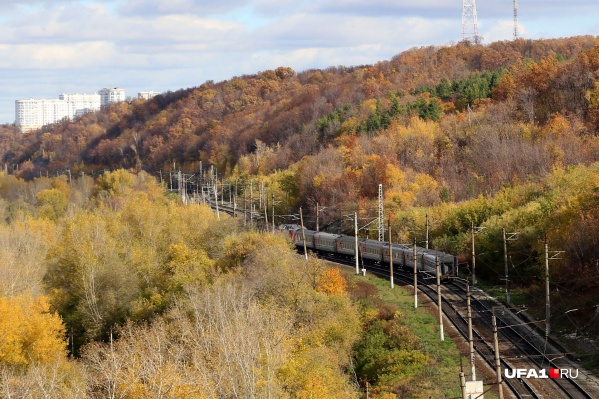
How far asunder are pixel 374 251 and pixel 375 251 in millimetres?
81

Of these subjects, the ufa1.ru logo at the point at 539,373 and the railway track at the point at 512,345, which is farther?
the ufa1.ru logo at the point at 539,373

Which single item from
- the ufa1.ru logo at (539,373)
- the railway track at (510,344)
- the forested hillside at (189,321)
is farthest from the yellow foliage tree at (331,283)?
the ufa1.ru logo at (539,373)

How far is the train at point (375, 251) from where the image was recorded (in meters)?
41.9

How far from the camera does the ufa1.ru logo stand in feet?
85.4

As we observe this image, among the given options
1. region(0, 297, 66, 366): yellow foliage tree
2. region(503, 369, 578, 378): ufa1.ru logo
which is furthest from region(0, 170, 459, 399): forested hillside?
region(503, 369, 578, 378): ufa1.ru logo

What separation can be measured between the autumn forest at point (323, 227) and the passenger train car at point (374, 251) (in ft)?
6.76

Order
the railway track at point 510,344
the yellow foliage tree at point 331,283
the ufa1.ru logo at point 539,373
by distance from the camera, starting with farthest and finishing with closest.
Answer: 1. the yellow foliage tree at point 331,283
2. the ufa1.ru logo at point 539,373
3. the railway track at point 510,344

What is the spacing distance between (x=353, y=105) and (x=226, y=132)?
24.6 meters

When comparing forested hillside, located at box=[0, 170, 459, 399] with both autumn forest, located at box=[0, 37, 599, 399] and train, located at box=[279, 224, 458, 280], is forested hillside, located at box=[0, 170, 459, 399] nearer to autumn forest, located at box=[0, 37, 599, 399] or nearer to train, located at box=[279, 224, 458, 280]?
autumn forest, located at box=[0, 37, 599, 399]

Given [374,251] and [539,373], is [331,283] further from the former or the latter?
[374,251]

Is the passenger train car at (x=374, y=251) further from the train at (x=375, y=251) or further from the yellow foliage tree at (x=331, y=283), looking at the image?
the yellow foliage tree at (x=331, y=283)

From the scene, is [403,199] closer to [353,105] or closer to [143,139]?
[353,105]

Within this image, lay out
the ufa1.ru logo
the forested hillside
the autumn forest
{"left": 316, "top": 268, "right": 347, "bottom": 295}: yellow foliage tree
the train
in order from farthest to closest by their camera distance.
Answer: the train
{"left": 316, "top": 268, "right": 347, "bottom": 295}: yellow foliage tree
the autumn forest
the ufa1.ru logo
the forested hillside

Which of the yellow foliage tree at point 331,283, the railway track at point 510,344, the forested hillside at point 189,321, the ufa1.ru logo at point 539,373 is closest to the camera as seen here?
the forested hillside at point 189,321
